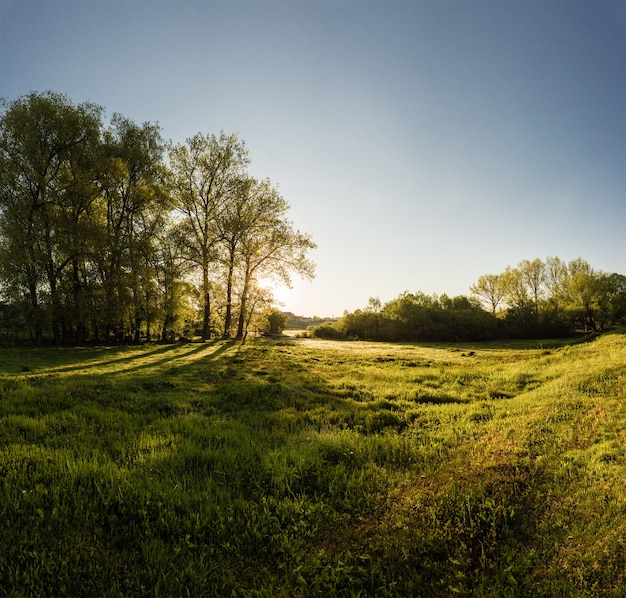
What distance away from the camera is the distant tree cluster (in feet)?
87.6

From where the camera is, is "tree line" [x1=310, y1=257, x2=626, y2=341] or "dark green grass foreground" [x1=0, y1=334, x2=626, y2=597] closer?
"dark green grass foreground" [x1=0, y1=334, x2=626, y2=597]

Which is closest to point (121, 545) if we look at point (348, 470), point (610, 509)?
point (348, 470)

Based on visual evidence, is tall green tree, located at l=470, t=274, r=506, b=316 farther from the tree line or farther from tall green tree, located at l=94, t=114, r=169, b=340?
tall green tree, located at l=94, t=114, r=169, b=340

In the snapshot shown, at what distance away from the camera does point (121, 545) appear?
146 inches

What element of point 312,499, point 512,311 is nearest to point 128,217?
point 312,499

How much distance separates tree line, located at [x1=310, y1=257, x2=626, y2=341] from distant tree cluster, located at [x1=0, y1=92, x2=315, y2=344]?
4052cm

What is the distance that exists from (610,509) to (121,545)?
6.16 meters

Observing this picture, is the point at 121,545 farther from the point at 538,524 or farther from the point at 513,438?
the point at 513,438

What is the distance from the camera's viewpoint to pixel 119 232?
3114 centimetres

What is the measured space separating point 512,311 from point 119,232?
225 ft

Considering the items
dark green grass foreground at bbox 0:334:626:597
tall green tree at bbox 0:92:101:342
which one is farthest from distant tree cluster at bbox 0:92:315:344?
dark green grass foreground at bbox 0:334:626:597

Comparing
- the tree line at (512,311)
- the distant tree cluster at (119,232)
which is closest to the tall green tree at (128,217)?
the distant tree cluster at (119,232)

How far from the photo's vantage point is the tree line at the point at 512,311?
6312 cm

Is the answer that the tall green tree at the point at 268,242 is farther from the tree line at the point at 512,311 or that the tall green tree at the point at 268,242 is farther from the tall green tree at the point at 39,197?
the tree line at the point at 512,311
